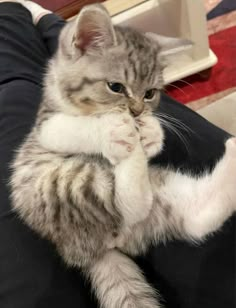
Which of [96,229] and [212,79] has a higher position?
[96,229]

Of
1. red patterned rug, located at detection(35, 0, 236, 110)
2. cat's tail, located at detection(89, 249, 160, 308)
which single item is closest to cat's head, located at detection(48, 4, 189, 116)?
cat's tail, located at detection(89, 249, 160, 308)

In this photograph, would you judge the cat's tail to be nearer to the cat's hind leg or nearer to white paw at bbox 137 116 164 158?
the cat's hind leg

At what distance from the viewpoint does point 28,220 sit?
98cm

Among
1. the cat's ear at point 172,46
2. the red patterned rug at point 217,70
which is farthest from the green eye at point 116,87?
the red patterned rug at point 217,70

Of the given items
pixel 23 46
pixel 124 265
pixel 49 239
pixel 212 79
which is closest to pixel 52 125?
pixel 49 239

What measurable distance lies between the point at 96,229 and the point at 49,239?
132mm

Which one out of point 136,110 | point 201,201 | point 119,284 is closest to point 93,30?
point 136,110

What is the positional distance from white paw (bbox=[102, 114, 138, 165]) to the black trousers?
0.89ft

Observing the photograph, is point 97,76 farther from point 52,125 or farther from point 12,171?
point 12,171

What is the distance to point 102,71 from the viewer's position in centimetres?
102

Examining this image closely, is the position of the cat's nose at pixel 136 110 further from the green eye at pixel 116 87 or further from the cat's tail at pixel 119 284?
the cat's tail at pixel 119 284

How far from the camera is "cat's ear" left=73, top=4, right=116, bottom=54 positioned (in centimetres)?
92

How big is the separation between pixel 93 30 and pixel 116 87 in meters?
0.15

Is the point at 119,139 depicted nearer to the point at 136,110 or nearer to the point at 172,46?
the point at 136,110
